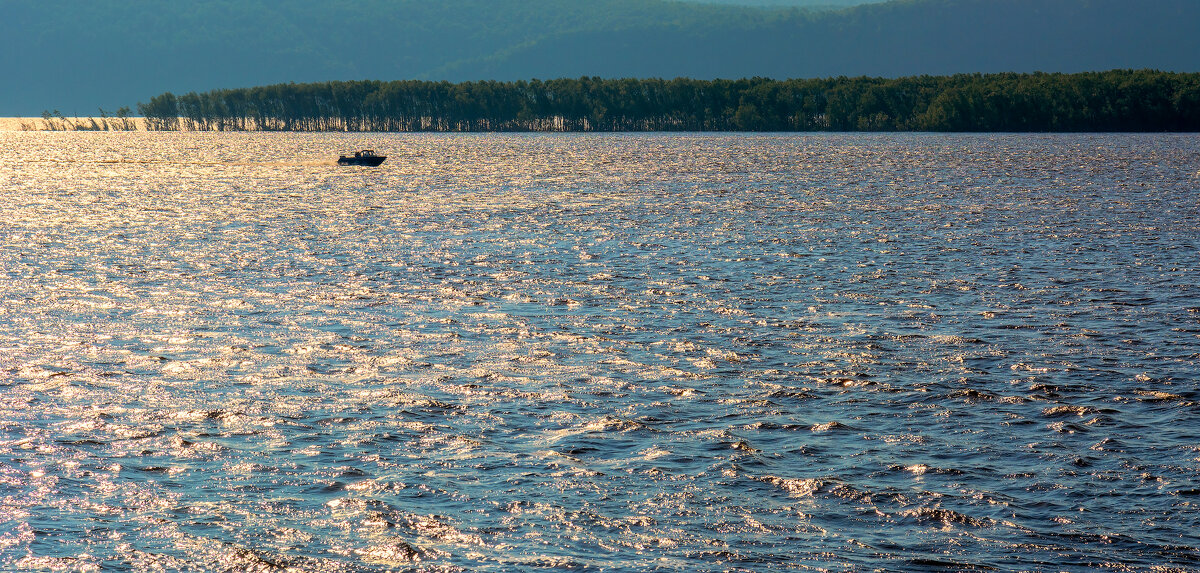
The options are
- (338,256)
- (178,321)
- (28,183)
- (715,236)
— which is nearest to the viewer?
(178,321)

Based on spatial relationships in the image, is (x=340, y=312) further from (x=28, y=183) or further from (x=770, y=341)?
(x=28, y=183)

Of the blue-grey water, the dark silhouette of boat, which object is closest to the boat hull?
the dark silhouette of boat

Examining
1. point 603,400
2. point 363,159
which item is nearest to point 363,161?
point 363,159

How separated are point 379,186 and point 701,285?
64799 mm

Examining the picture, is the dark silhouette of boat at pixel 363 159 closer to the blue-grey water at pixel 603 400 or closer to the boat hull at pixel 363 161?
the boat hull at pixel 363 161

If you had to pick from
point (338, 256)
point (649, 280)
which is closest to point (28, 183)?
point (338, 256)

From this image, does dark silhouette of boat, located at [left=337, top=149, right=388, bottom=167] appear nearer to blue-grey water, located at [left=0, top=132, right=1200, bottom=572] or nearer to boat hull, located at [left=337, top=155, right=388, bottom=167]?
boat hull, located at [left=337, top=155, right=388, bottom=167]

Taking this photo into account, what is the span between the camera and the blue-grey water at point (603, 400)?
19.2 m

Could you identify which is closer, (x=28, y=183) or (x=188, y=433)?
(x=188, y=433)

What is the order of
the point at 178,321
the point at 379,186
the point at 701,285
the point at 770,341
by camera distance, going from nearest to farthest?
the point at 770,341, the point at 178,321, the point at 701,285, the point at 379,186

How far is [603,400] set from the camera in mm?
27453

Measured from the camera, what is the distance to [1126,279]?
45.0 meters

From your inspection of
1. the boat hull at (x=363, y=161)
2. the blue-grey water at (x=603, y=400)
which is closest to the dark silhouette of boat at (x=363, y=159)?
the boat hull at (x=363, y=161)

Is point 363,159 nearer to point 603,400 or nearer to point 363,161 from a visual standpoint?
point 363,161
